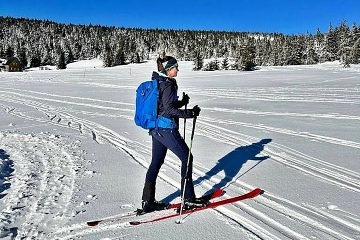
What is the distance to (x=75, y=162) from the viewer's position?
7.87 metres

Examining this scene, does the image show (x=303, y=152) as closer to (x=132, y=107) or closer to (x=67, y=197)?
(x=67, y=197)

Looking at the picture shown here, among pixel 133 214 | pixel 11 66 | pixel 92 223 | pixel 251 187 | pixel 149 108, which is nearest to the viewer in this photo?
pixel 92 223

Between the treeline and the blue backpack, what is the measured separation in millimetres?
60169

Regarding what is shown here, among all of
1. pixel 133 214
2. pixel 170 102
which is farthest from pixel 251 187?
pixel 170 102

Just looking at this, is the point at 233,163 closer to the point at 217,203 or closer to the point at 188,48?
the point at 217,203

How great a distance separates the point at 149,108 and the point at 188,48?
120 m

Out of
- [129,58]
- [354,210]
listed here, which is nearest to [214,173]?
[354,210]

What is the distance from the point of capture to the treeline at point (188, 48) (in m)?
70.2

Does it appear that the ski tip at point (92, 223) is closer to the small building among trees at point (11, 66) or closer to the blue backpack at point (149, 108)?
the blue backpack at point (149, 108)

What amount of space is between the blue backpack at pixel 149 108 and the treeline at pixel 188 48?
60.2 metres

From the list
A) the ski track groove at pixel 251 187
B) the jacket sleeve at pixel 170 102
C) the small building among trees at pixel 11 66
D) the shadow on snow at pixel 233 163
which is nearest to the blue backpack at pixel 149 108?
the jacket sleeve at pixel 170 102

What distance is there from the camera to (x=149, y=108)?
15.8 ft

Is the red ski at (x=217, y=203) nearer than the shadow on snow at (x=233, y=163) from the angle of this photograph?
Yes

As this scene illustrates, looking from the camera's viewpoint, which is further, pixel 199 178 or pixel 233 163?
pixel 233 163
